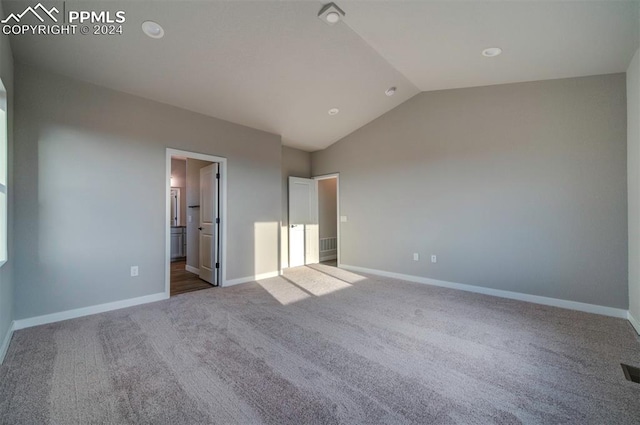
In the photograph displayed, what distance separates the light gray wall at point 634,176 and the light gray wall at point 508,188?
0.12 m

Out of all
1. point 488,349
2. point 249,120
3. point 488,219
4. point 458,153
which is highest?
point 249,120

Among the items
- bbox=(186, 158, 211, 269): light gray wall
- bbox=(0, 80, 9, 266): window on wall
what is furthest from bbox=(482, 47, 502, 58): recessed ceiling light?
bbox=(186, 158, 211, 269): light gray wall

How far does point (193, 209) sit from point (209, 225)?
Answer: 125 cm

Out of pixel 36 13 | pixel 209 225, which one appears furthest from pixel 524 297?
pixel 36 13

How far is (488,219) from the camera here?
392 cm

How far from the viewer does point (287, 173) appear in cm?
598

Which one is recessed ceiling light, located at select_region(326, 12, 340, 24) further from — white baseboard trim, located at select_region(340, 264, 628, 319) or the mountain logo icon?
white baseboard trim, located at select_region(340, 264, 628, 319)

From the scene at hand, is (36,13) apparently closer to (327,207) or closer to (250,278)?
(250,278)

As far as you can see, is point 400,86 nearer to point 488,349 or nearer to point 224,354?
point 488,349

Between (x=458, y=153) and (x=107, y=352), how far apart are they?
489cm

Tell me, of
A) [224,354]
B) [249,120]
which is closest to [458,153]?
[249,120]

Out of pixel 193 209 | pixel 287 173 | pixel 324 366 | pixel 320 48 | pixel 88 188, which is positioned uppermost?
pixel 320 48

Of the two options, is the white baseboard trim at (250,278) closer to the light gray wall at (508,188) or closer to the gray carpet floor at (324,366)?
the gray carpet floor at (324,366)

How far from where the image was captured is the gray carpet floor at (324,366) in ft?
5.25
